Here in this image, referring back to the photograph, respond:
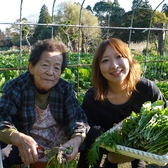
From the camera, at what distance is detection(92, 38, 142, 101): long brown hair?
7.65 ft

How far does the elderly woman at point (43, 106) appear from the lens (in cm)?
200

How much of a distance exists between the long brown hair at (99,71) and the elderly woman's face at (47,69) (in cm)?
44

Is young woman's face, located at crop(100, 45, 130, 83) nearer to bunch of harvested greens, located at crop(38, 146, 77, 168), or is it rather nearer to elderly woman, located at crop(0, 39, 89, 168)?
elderly woman, located at crop(0, 39, 89, 168)

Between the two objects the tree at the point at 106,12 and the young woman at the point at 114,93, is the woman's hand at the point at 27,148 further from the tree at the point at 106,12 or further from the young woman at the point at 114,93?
the tree at the point at 106,12

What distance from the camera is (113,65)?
Result: 225cm

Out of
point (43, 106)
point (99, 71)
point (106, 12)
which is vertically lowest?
point (43, 106)

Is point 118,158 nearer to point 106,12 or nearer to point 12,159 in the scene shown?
point 12,159

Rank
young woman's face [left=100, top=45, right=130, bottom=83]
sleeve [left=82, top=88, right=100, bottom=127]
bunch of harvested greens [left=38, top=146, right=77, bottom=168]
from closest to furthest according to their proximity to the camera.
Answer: bunch of harvested greens [left=38, top=146, right=77, bottom=168]
young woman's face [left=100, top=45, right=130, bottom=83]
sleeve [left=82, top=88, right=100, bottom=127]

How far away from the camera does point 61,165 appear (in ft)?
5.49

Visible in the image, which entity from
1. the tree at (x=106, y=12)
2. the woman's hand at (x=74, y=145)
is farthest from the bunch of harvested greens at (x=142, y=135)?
the tree at (x=106, y=12)

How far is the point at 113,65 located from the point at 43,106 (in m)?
0.66

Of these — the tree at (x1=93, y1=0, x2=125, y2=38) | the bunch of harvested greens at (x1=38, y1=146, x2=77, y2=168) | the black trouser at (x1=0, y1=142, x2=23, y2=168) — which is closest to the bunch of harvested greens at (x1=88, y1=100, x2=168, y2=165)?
the bunch of harvested greens at (x1=38, y1=146, x2=77, y2=168)

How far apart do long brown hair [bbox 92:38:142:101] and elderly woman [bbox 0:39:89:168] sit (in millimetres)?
325

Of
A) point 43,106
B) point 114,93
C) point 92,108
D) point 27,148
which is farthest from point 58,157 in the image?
point 114,93
